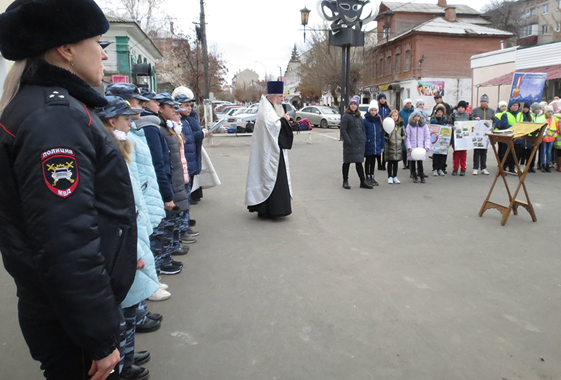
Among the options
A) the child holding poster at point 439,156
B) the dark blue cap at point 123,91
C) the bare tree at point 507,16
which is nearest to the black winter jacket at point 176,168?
the dark blue cap at point 123,91

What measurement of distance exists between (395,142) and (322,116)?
2052cm

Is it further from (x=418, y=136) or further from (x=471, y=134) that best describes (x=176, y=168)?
(x=471, y=134)

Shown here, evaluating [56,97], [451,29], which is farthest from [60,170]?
[451,29]

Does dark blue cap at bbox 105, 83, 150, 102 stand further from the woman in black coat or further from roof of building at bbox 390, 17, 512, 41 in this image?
roof of building at bbox 390, 17, 512, 41

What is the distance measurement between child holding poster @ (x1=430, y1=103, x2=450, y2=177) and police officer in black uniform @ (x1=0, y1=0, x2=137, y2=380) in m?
10.1

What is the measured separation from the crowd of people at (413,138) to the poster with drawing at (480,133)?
61 millimetres

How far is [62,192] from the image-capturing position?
1.34 meters

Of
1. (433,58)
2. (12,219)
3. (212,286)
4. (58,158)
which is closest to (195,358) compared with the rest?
(212,286)

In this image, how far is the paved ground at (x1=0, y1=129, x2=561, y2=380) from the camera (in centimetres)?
294

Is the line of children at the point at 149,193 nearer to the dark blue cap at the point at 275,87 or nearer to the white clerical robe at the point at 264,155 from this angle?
the white clerical robe at the point at 264,155

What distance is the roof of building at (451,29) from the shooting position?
4034 centimetres

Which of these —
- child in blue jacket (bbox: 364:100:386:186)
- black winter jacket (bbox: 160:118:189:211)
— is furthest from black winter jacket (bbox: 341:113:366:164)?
black winter jacket (bbox: 160:118:189:211)

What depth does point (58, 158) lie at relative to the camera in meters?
1.34

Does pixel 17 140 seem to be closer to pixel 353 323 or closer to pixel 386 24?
pixel 353 323
